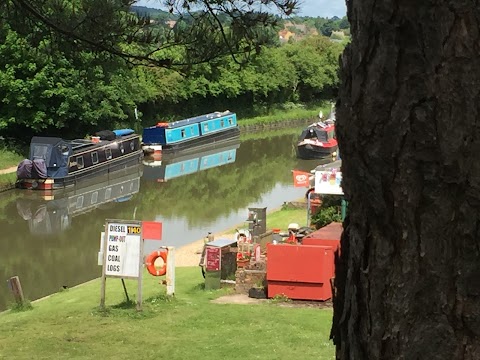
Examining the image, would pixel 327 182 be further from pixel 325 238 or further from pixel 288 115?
pixel 288 115

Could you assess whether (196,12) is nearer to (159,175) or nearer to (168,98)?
(159,175)

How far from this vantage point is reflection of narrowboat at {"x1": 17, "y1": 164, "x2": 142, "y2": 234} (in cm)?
1986

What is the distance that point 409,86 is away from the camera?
1469 mm

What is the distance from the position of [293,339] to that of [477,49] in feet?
20.2

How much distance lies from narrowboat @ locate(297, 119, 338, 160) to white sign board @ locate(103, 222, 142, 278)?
20.8m

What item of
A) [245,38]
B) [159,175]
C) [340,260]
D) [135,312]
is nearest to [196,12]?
[245,38]

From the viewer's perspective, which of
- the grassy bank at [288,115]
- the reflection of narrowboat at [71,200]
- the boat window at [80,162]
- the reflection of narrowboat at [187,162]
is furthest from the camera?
the grassy bank at [288,115]

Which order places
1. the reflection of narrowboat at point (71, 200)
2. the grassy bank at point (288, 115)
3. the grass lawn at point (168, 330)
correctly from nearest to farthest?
the grass lawn at point (168, 330) < the reflection of narrowboat at point (71, 200) < the grassy bank at point (288, 115)

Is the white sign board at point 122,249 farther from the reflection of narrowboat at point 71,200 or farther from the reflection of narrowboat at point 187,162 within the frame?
the reflection of narrowboat at point 187,162

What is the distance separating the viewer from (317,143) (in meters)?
29.6

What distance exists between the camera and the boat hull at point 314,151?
2939 cm

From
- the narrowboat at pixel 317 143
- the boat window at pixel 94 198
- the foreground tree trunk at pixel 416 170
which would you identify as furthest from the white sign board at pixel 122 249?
the narrowboat at pixel 317 143

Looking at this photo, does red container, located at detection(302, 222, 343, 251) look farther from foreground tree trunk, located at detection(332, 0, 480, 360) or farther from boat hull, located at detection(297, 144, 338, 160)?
boat hull, located at detection(297, 144, 338, 160)

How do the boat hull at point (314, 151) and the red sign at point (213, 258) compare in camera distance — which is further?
the boat hull at point (314, 151)
